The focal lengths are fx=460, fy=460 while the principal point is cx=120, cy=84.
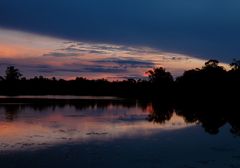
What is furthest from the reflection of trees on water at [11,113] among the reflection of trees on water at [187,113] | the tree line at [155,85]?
the tree line at [155,85]

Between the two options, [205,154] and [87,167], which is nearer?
[87,167]

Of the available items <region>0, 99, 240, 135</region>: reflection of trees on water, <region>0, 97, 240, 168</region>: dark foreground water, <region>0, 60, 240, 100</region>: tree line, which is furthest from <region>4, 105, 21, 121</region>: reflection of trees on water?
<region>0, 60, 240, 100</region>: tree line

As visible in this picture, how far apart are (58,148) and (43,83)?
134 metres

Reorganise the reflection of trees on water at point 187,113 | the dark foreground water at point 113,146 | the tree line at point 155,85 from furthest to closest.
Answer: the tree line at point 155,85 < the reflection of trees on water at point 187,113 < the dark foreground water at point 113,146

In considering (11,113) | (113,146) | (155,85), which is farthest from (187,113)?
(155,85)

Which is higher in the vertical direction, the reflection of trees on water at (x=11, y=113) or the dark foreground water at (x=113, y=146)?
the reflection of trees on water at (x=11, y=113)

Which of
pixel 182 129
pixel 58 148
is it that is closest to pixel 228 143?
pixel 182 129

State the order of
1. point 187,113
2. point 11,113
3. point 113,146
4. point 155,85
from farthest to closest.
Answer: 1. point 155,85
2. point 187,113
3. point 11,113
4. point 113,146

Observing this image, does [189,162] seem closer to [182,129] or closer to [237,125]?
[182,129]

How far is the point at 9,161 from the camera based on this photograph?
16.8 m

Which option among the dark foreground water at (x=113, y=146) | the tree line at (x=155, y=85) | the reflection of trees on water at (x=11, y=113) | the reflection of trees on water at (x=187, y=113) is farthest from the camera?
the tree line at (x=155, y=85)

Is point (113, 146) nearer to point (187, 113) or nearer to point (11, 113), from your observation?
point (11, 113)

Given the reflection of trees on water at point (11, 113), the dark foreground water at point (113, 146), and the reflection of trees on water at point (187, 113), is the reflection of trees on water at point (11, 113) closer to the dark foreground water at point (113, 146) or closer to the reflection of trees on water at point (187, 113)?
the reflection of trees on water at point (187, 113)

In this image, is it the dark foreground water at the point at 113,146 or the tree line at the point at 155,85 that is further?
the tree line at the point at 155,85
